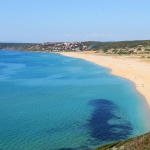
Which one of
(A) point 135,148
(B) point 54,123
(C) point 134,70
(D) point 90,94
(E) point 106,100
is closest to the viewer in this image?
(A) point 135,148

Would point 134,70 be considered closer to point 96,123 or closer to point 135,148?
point 96,123

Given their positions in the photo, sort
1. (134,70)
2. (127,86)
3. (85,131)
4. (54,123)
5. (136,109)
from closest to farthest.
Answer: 1. (85,131)
2. (54,123)
3. (136,109)
4. (127,86)
5. (134,70)

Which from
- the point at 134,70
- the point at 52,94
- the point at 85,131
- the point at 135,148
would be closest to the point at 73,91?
the point at 52,94

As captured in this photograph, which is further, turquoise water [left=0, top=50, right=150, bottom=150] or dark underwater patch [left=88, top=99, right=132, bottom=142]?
dark underwater patch [left=88, top=99, right=132, bottom=142]

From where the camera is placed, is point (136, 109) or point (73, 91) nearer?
point (136, 109)

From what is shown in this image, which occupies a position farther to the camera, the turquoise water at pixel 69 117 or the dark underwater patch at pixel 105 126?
the dark underwater patch at pixel 105 126

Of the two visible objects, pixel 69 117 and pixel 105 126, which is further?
pixel 69 117

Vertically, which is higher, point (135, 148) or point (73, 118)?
point (135, 148)
